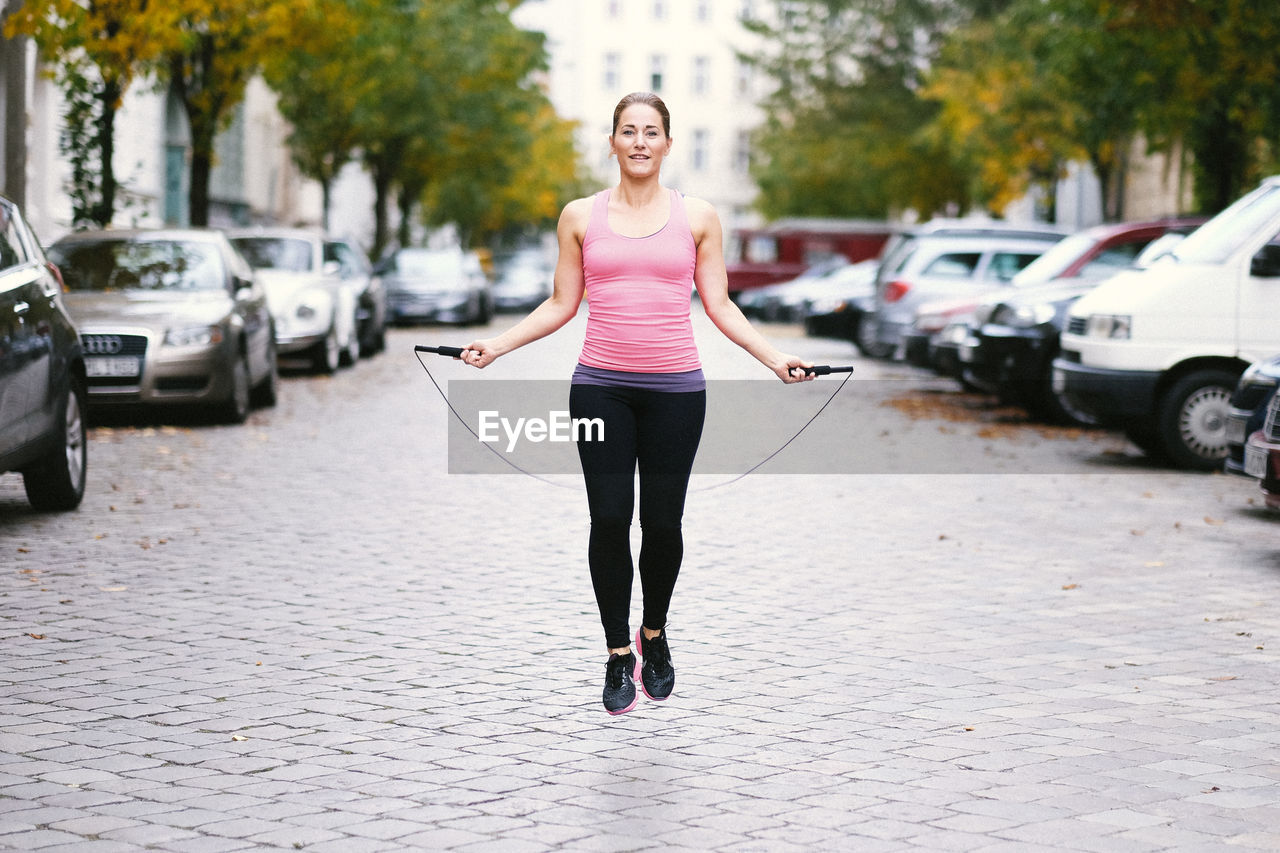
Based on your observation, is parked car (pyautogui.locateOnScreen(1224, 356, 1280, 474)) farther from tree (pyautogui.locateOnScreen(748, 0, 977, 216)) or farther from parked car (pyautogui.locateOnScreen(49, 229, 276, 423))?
tree (pyautogui.locateOnScreen(748, 0, 977, 216))

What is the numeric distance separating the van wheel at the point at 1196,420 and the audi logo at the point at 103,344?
25.9 feet

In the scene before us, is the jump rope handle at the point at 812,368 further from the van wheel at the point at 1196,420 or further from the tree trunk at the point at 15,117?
the tree trunk at the point at 15,117

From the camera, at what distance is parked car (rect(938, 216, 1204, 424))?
55.0 feet

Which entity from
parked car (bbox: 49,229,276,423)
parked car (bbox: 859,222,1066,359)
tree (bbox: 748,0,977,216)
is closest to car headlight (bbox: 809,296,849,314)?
parked car (bbox: 859,222,1066,359)

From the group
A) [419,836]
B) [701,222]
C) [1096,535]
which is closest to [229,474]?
[1096,535]

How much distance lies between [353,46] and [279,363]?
31.2 feet

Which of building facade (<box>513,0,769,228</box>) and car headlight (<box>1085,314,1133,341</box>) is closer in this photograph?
car headlight (<box>1085,314,1133,341</box>)

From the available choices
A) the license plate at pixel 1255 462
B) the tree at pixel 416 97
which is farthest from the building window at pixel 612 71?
the license plate at pixel 1255 462

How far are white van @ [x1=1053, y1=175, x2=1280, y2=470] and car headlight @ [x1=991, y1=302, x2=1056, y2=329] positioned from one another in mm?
2668

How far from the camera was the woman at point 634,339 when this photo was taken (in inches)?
221

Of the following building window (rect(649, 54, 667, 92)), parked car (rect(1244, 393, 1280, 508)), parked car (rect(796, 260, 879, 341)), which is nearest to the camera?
parked car (rect(1244, 393, 1280, 508))

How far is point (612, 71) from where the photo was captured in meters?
99.1

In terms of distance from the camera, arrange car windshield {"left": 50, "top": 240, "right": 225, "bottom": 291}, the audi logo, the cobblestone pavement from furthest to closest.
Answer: car windshield {"left": 50, "top": 240, "right": 225, "bottom": 291}, the audi logo, the cobblestone pavement

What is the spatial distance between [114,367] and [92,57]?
226 inches
